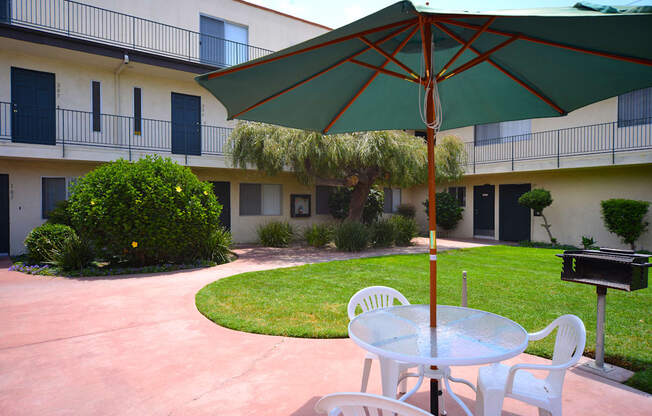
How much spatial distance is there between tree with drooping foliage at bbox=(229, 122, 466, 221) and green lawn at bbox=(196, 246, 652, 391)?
3378 mm

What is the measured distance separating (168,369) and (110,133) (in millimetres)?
10972

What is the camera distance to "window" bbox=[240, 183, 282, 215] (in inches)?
608

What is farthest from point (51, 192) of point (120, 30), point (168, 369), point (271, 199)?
point (168, 369)

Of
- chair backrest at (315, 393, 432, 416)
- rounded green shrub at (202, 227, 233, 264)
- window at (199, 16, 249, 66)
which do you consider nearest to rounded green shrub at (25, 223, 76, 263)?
rounded green shrub at (202, 227, 233, 264)

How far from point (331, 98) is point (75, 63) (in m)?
11.9

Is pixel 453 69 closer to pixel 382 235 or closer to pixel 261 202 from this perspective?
pixel 382 235

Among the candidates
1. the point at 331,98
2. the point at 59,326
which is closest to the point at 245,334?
the point at 59,326

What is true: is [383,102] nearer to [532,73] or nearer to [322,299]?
[532,73]

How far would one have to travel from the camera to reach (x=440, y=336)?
2.48m

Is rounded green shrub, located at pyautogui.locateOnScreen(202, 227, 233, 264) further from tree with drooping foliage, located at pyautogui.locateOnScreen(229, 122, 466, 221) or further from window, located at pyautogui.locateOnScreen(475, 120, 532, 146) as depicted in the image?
window, located at pyautogui.locateOnScreen(475, 120, 532, 146)

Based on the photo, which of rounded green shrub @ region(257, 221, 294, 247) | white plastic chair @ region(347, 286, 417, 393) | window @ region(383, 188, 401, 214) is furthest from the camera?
window @ region(383, 188, 401, 214)

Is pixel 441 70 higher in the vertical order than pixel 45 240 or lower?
higher

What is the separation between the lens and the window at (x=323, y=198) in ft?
56.7

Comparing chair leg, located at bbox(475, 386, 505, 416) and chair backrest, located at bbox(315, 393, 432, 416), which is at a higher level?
chair backrest, located at bbox(315, 393, 432, 416)
